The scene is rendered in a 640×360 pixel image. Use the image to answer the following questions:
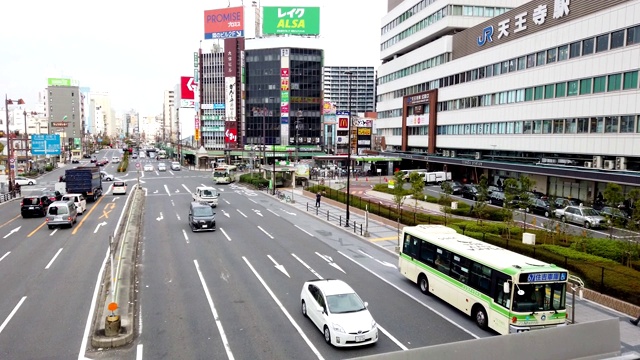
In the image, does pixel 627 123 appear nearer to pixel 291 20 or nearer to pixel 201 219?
pixel 201 219

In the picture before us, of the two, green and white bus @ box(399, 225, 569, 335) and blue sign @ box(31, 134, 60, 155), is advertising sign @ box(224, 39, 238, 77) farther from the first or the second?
green and white bus @ box(399, 225, 569, 335)

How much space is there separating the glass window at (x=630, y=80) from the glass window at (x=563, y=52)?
7947 millimetres

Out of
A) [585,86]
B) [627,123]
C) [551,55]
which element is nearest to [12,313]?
[627,123]

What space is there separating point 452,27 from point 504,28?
625 inches

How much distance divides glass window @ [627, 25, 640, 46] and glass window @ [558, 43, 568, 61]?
7.44m

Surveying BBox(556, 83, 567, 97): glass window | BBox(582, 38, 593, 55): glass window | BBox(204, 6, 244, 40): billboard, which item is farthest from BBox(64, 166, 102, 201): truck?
BBox(204, 6, 244, 40): billboard

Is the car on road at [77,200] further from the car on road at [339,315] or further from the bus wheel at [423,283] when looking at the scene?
the bus wheel at [423,283]

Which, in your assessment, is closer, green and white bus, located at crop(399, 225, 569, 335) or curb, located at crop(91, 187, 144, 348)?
curb, located at crop(91, 187, 144, 348)

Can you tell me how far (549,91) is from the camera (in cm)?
4938

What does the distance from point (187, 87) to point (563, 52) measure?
11721cm

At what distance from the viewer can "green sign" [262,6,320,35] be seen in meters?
120

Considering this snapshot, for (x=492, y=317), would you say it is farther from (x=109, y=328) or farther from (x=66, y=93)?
(x=66, y=93)

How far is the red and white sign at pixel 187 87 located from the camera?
14138cm

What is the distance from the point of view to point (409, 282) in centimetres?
2158
